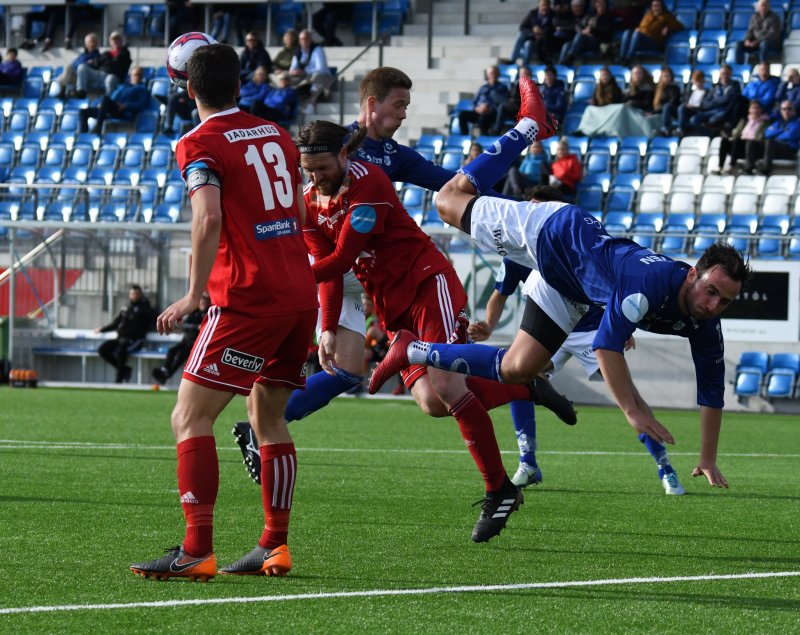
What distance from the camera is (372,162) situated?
25.1ft

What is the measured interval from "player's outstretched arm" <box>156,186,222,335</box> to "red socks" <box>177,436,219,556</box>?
46 cm

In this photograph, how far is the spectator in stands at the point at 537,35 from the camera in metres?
24.3

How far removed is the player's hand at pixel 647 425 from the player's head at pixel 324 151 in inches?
71.9

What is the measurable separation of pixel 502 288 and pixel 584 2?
16323 mm

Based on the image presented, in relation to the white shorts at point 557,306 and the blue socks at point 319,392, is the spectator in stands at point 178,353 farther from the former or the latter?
the white shorts at point 557,306

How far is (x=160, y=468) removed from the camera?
975 centimetres

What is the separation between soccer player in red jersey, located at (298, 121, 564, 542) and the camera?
6652 millimetres

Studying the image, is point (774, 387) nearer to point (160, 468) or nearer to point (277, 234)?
point (160, 468)

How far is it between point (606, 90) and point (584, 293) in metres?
16.4

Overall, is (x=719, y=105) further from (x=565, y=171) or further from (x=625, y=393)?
(x=625, y=393)

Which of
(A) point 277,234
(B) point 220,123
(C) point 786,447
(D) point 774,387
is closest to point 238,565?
(A) point 277,234

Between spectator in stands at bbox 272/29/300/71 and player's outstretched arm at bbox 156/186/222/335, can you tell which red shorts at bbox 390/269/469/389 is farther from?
spectator in stands at bbox 272/29/300/71

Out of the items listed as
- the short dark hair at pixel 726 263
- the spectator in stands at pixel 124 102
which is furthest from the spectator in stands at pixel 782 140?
the short dark hair at pixel 726 263

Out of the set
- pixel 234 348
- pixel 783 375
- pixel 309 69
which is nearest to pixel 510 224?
pixel 234 348
